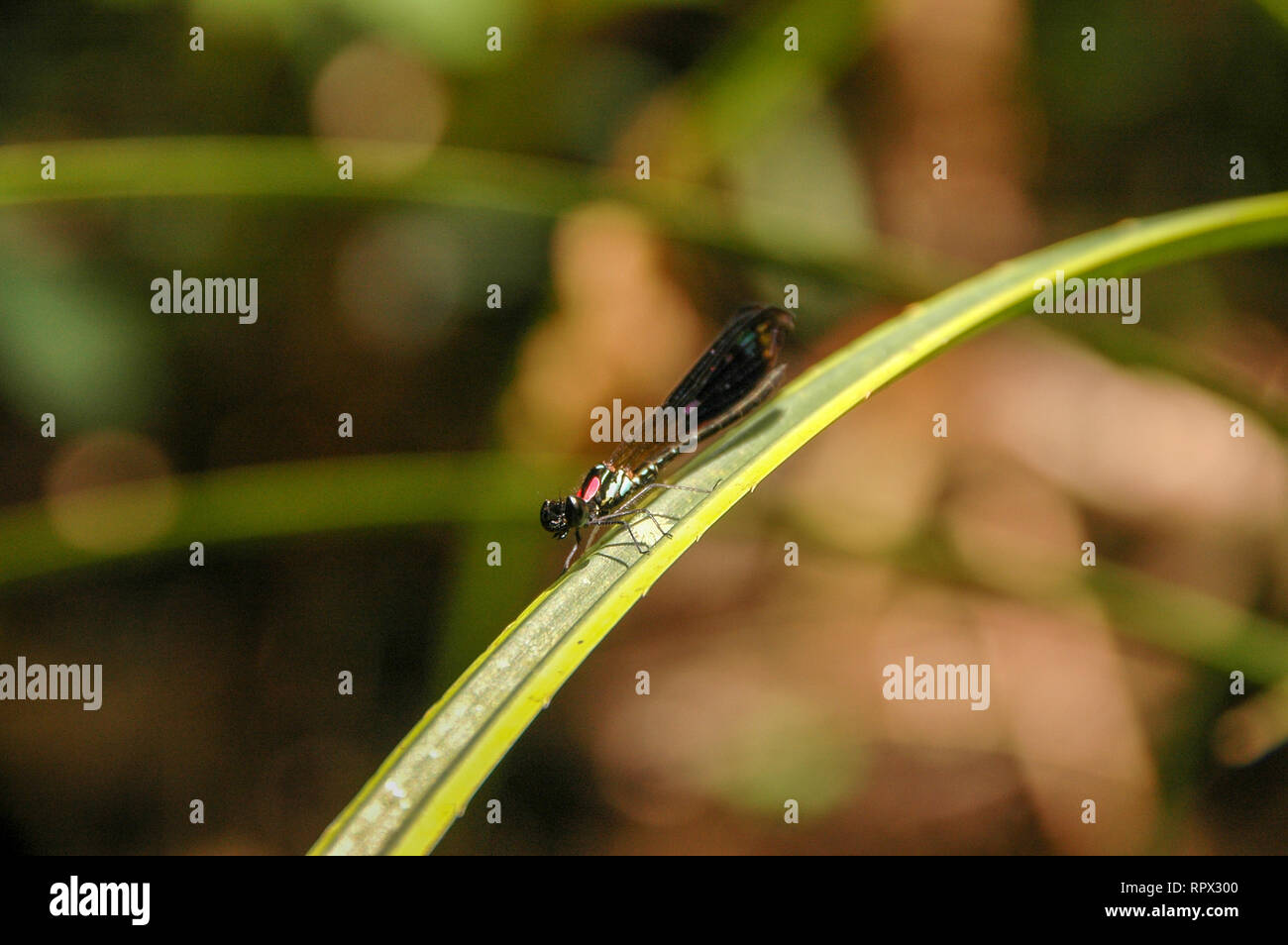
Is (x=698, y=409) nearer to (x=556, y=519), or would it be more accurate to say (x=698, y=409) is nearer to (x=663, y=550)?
(x=556, y=519)

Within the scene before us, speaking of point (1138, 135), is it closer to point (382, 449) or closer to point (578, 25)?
point (578, 25)

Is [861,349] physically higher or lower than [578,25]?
lower

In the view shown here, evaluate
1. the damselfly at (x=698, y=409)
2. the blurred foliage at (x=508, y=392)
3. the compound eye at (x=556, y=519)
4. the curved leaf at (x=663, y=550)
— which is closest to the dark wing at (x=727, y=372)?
the damselfly at (x=698, y=409)

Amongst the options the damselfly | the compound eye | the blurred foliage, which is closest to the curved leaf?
the damselfly

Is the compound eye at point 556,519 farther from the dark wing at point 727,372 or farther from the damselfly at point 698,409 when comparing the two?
the dark wing at point 727,372

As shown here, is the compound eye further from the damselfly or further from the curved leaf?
the curved leaf

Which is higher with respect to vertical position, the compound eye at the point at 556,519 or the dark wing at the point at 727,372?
the dark wing at the point at 727,372

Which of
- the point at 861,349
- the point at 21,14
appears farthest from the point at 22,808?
the point at 861,349

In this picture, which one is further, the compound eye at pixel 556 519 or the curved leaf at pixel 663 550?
the compound eye at pixel 556 519
